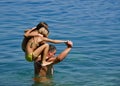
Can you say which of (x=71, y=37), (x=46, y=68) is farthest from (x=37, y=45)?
(x=71, y=37)

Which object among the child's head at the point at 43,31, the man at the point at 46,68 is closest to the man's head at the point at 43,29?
the child's head at the point at 43,31

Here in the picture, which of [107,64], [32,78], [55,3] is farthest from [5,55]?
[55,3]

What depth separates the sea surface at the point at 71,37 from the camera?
10.5 meters

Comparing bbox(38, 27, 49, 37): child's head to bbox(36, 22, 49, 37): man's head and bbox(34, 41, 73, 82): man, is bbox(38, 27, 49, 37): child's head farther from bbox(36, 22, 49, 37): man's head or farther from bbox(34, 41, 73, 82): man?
bbox(34, 41, 73, 82): man

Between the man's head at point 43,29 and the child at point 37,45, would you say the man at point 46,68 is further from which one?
the man's head at point 43,29

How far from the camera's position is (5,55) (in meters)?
12.4

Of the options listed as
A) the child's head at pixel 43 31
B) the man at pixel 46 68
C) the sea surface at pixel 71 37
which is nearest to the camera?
the child's head at pixel 43 31

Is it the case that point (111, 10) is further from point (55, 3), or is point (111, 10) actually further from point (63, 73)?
point (63, 73)

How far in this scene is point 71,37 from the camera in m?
15.0

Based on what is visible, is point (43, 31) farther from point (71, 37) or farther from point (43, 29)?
point (71, 37)

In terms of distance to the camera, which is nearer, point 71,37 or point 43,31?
point 43,31

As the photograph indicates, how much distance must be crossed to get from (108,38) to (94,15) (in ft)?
17.5

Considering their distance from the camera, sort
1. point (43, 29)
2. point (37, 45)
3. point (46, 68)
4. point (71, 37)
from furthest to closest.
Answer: point (71, 37) < point (46, 68) < point (37, 45) < point (43, 29)

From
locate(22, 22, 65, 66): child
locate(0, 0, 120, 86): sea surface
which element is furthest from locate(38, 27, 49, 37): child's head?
locate(0, 0, 120, 86): sea surface
